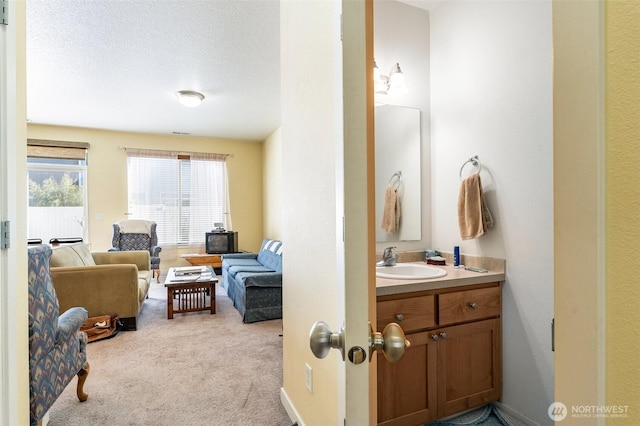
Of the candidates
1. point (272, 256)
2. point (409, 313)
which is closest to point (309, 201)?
point (409, 313)

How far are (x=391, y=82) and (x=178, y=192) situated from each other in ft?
17.2

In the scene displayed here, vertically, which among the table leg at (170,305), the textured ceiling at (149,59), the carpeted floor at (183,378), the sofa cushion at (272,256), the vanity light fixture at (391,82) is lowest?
the carpeted floor at (183,378)

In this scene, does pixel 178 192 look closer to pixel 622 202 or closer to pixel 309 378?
pixel 309 378

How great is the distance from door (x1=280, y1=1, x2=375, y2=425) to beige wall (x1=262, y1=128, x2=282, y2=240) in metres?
3.68

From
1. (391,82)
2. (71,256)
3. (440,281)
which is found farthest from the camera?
(71,256)

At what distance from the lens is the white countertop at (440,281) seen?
154cm

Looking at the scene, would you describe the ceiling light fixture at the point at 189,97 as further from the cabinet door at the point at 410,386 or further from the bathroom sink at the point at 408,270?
the cabinet door at the point at 410,386

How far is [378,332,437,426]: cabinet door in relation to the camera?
5.05ft

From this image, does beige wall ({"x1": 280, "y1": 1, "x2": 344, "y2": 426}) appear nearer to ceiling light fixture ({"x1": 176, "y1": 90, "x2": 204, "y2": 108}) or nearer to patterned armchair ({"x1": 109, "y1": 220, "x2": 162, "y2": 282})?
ceiling light fixture ({"x1": 176, "y1": 90, "x2": 204, "y2": 108})

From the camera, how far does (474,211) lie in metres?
1.99

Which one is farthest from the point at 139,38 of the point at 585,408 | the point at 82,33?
the point at 585,408

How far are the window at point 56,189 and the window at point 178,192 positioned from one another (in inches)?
29.8

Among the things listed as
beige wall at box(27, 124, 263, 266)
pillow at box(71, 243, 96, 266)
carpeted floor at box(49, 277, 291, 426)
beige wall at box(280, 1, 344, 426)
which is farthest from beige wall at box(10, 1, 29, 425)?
beige wall at box(27, 124, 263, 266)

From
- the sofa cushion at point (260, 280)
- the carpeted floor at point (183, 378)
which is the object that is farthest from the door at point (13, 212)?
the sofa cushion at point (260, 280)
